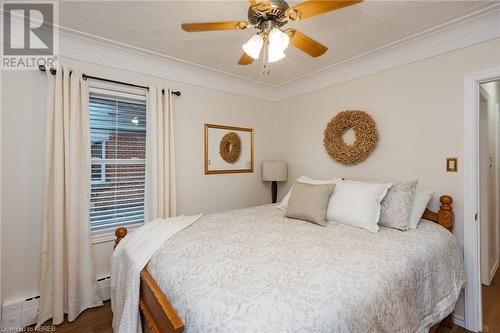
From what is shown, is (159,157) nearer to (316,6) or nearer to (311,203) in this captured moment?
(311,203)

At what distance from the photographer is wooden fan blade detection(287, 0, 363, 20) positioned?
3.92 feet

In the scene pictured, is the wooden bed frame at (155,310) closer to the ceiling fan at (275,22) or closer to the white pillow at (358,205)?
the white pillow at (358,205)

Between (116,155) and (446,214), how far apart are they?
3181mm

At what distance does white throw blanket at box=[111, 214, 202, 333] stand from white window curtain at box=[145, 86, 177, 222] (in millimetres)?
671

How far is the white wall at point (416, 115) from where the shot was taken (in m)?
2.07

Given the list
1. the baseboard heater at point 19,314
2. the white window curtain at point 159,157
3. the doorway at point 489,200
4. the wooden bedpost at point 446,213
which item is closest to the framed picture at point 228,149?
the white window curtain at point 159,157

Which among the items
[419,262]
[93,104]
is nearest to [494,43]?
[419,262]

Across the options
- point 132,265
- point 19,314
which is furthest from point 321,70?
point 19,314

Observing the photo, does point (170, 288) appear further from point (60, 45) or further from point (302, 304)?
point (60, 45)

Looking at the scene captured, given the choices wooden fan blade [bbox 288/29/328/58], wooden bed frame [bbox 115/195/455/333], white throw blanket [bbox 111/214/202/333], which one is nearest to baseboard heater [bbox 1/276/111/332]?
white throw blanket [bbox 111/214/202/333]

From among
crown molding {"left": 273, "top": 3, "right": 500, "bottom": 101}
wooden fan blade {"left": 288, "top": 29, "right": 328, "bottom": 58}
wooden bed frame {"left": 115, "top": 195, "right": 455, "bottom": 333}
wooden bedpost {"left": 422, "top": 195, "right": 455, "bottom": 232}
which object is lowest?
wooden bed frame {"left": 115, "top": 195, "right": 455, "bottom": 333}

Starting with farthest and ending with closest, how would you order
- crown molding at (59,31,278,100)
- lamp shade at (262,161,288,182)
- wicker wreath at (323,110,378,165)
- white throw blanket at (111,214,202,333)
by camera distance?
lamp shade at (262,161,288,182), wicker wreath at (323,110,378,165), crown molding at (59,31,278,100), white throw blanket at (111,214,202,333)

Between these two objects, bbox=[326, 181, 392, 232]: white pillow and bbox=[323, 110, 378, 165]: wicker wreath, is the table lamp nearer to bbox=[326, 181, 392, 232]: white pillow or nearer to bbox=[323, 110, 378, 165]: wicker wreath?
bbox=[323, 110, 378, 165]: wicker wreath

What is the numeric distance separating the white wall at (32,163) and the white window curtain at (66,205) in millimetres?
106
